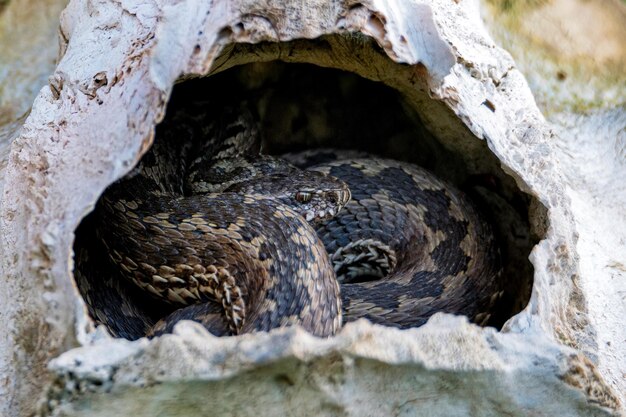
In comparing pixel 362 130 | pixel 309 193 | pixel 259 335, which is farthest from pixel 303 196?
pixel 259 335

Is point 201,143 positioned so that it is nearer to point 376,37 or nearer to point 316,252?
point 316,252

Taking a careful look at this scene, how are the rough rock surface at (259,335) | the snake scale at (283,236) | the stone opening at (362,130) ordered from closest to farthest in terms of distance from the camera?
the rough rock surface at (259,335) → the snake scale at (283,236) → the stone opening at (362,130)

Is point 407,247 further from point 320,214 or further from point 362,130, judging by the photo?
point 362,130

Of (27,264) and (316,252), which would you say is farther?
(316,252)

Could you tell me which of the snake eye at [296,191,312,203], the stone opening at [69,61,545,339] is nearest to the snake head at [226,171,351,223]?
the snake eye at [296,191,312,203]

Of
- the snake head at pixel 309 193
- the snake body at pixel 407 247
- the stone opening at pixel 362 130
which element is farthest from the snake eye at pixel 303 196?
the stone opening at pixel 362 130

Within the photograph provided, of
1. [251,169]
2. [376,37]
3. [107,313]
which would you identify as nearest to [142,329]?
[107,313]

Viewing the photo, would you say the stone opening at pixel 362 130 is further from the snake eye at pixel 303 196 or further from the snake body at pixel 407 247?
the snake eye at pixel 303 196
